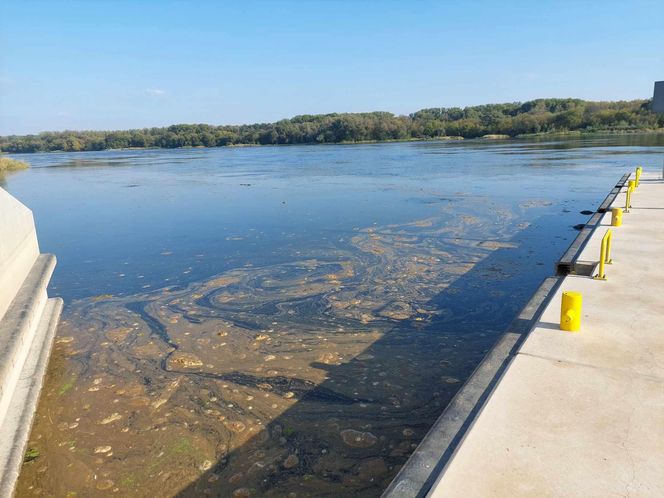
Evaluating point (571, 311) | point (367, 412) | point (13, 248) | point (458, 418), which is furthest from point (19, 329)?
point (571, 311)

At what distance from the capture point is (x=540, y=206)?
48.5 feet

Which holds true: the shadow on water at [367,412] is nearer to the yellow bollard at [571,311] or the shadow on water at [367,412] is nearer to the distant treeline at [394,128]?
the yellow bollard at [571,311]

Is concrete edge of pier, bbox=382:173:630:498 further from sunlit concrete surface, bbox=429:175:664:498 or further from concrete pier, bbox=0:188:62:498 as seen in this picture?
concrete pier, bbox=0:188:62:498

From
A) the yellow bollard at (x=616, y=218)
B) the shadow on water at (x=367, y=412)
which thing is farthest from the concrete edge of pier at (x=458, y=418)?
the yellow bollard at (x=616, y=218)

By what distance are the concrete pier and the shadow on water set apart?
1.41 m

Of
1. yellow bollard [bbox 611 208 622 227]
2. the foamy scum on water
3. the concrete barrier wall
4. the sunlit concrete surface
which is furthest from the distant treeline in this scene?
the concrete barrier wall

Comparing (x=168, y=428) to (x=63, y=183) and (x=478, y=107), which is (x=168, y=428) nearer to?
(x=63, y=183)

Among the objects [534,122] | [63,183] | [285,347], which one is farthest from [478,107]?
[285,347]

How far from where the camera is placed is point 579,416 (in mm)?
3074

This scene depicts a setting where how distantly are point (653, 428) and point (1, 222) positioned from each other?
595 cm

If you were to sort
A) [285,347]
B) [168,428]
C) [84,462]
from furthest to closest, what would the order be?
[285,347] → [168,428] → [84,462]

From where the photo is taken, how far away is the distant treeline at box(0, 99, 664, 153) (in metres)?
84.5

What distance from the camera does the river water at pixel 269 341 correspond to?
3844 millimetres

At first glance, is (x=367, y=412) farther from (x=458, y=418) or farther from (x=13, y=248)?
(x=13, y=248)
